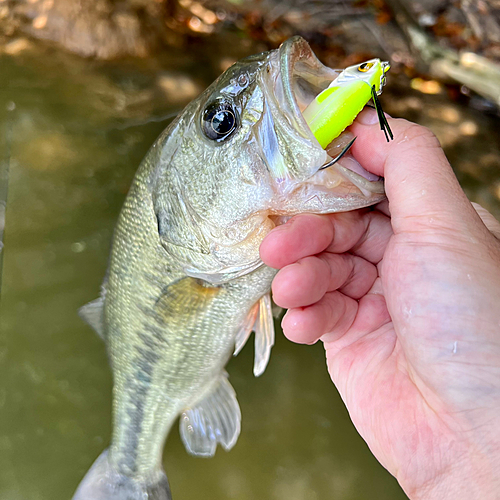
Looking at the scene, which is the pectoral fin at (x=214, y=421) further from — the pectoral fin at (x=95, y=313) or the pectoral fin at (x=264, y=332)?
the pectoral fin at (x=95, y=313)

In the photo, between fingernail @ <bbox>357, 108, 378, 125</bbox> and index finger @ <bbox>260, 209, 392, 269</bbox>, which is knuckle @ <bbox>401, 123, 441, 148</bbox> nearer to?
fingernail @ <bbox>357, 108, 378, 125</bbox>

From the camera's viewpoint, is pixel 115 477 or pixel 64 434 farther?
pixel 64 434

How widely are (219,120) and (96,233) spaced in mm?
1683

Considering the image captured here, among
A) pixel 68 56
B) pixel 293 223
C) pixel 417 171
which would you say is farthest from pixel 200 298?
pixel 68 56

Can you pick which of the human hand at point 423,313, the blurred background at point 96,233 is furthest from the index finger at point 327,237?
the blurred background at point 96,233

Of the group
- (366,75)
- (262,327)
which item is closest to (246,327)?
(262,327)

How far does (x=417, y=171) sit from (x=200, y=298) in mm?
779

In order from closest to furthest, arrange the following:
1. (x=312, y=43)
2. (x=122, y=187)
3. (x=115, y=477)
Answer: (x=115, y=477) < (x=122, y=187) < (x=312, y=43)

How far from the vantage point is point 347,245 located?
1.16 m

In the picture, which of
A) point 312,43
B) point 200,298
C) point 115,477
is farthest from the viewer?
point 312,43

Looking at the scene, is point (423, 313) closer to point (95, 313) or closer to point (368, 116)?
point (368, 116)

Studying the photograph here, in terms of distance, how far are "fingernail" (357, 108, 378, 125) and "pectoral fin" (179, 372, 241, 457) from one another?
47.1 inches

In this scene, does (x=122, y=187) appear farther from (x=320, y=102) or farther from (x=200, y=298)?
(x=320, y=102)

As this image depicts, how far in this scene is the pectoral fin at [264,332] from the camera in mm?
1356
